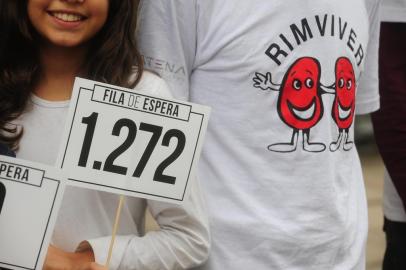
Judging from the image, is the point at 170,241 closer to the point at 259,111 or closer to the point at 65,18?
the point at 259,111

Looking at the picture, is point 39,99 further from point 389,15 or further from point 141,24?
point 389,15

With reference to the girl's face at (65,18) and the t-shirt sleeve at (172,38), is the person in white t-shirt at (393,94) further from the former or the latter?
the girl's face at (65,18)

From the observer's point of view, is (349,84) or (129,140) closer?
(129,140)

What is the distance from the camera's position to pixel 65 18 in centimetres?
238

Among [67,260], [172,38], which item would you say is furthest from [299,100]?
[67,260]

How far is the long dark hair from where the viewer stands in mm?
2449

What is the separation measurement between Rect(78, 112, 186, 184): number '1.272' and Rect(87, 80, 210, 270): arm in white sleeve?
0.12 meters

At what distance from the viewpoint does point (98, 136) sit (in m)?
2.25

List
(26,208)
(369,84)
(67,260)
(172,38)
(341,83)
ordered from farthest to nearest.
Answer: (369,84) < (341,83) < (172,38) < (67,260) < (26,208)

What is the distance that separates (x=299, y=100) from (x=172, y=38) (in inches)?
13.8

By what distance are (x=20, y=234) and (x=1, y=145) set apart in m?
0.24

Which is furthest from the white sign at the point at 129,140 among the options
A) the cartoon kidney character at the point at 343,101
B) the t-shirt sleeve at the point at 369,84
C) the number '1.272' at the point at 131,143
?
the t-shirt sleeve at the point at 369,84

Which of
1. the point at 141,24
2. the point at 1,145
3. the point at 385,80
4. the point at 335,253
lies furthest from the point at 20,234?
the point at 385,80

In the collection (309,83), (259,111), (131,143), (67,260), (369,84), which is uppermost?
(369,84)
